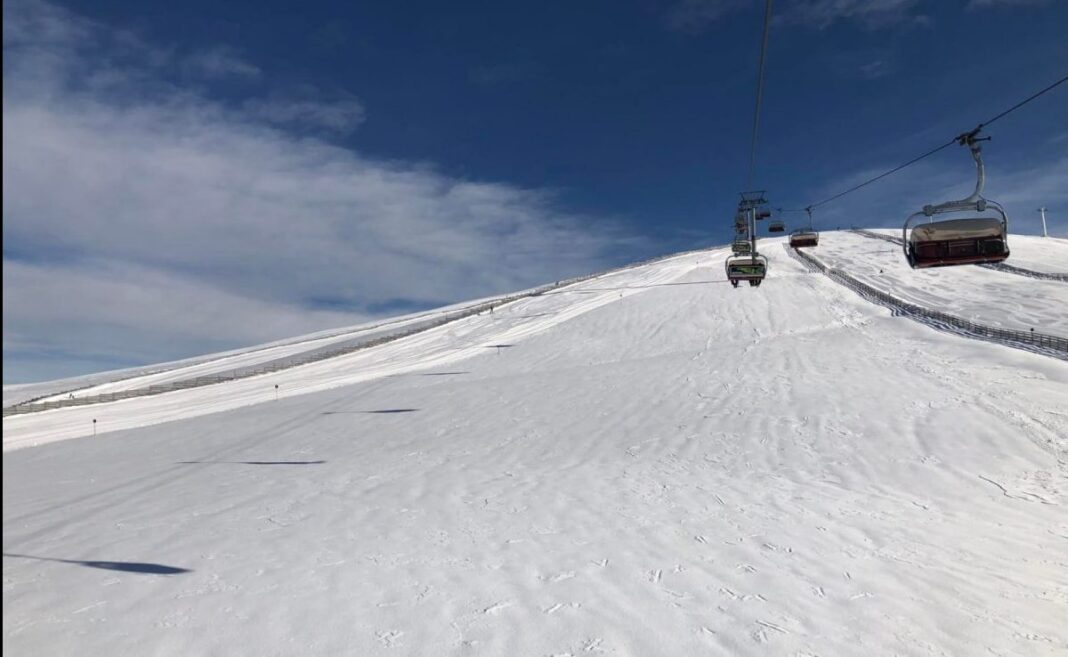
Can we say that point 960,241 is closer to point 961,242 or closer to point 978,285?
point 961,242

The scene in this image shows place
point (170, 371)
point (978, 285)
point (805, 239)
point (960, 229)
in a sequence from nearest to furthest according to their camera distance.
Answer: point (960, 229) → point (805, 239) → point (978, 285) → point (170, 371)

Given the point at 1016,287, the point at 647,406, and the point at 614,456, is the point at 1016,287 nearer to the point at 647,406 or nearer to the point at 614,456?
the point at 647,406

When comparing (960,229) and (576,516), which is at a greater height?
(960,229)

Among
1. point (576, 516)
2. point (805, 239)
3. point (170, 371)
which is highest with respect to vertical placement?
point (805, 239)

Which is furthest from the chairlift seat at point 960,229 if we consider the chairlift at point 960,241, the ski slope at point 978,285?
the ski slope at point 978,285

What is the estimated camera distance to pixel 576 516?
12.1 meters

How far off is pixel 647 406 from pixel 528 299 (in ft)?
127

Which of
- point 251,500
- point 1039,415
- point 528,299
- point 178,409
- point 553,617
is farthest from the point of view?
point 528,299

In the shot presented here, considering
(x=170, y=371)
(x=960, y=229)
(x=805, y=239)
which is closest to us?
(x=960, y=229)

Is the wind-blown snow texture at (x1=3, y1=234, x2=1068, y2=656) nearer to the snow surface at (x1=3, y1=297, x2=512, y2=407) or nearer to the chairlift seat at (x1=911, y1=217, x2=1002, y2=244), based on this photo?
the chairlift seat at (x1=911, y1=217, x2=1002, y2=244)

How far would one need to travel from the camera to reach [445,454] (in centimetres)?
1814

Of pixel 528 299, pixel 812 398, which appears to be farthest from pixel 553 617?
pixel 528 299

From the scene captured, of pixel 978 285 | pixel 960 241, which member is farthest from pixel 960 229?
pixel 978 285

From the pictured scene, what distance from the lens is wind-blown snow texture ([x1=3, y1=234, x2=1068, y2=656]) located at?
7.79 metres
